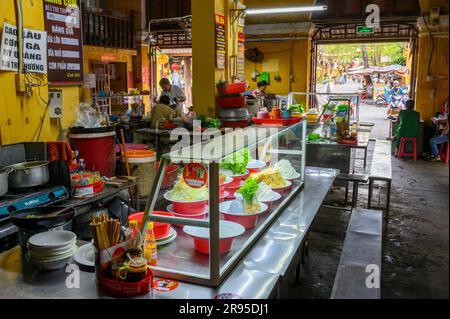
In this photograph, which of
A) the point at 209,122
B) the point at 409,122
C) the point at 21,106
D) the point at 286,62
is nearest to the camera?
the point at 21,106

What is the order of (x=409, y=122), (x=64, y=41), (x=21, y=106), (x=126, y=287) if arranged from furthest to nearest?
(x=409, y=122), (x=64, y=41), (x=21, y=106), (x=126, y=287)

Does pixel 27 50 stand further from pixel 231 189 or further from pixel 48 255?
pixel 48 255

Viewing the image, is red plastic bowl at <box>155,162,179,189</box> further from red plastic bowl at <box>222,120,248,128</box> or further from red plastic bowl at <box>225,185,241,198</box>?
red plastic bowl at <box>222,120,248,128</box>

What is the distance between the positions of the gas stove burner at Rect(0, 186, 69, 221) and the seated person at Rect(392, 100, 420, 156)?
8988 millimetres

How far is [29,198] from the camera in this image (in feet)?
9.75

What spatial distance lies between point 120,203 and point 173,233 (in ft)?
5.43

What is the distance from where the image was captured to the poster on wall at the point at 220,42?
22.3ft

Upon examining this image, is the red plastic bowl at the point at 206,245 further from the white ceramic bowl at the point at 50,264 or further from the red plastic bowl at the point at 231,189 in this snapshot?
the red plastic bowl at the point at 231,189

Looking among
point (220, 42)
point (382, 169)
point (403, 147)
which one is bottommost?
point (403, 147)

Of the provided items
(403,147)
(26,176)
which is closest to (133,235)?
(26,176)

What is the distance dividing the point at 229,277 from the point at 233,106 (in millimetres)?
4928

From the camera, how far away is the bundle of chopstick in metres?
1.83

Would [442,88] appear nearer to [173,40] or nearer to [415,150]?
[415,150]

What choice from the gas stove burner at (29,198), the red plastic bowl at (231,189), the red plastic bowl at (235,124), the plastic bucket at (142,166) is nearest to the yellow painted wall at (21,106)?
the gas stove burner at (29,198)
